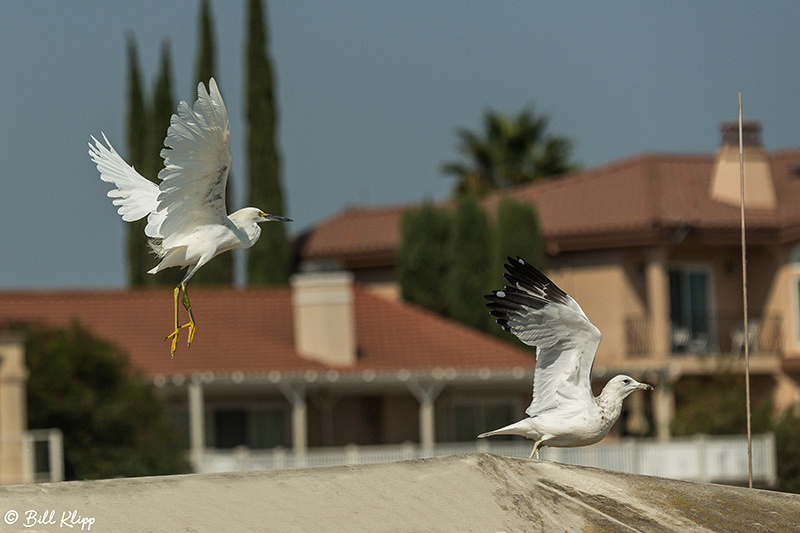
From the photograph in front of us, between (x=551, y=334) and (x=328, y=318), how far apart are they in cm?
2203

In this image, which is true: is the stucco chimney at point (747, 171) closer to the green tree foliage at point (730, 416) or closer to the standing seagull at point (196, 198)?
the green tree foliage at point (730, 416)

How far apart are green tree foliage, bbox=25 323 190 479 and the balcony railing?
12206 mm

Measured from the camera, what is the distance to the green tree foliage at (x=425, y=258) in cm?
3991

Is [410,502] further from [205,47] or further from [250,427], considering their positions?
[205,47]

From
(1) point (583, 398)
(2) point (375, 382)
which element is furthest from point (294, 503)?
(2) point (375, 382)

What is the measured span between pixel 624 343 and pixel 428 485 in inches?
1102

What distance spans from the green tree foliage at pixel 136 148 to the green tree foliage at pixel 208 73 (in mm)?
1910

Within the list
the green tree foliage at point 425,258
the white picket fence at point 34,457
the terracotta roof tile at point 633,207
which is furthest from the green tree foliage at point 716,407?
the white picket fence at point 34,457

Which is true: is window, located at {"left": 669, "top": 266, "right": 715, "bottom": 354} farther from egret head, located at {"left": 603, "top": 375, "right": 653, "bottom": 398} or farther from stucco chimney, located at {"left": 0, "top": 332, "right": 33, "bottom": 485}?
egret head, located at {"left": 603, "top": 375, "right": 653, "bottom": 398}

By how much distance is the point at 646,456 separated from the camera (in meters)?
29.1

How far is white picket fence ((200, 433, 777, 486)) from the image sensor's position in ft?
92.0

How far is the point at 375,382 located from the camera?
3191cm

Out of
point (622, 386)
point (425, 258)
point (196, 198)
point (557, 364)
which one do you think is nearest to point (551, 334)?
point (557, 364)

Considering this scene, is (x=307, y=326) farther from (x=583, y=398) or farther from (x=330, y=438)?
(x=583, y=398)
